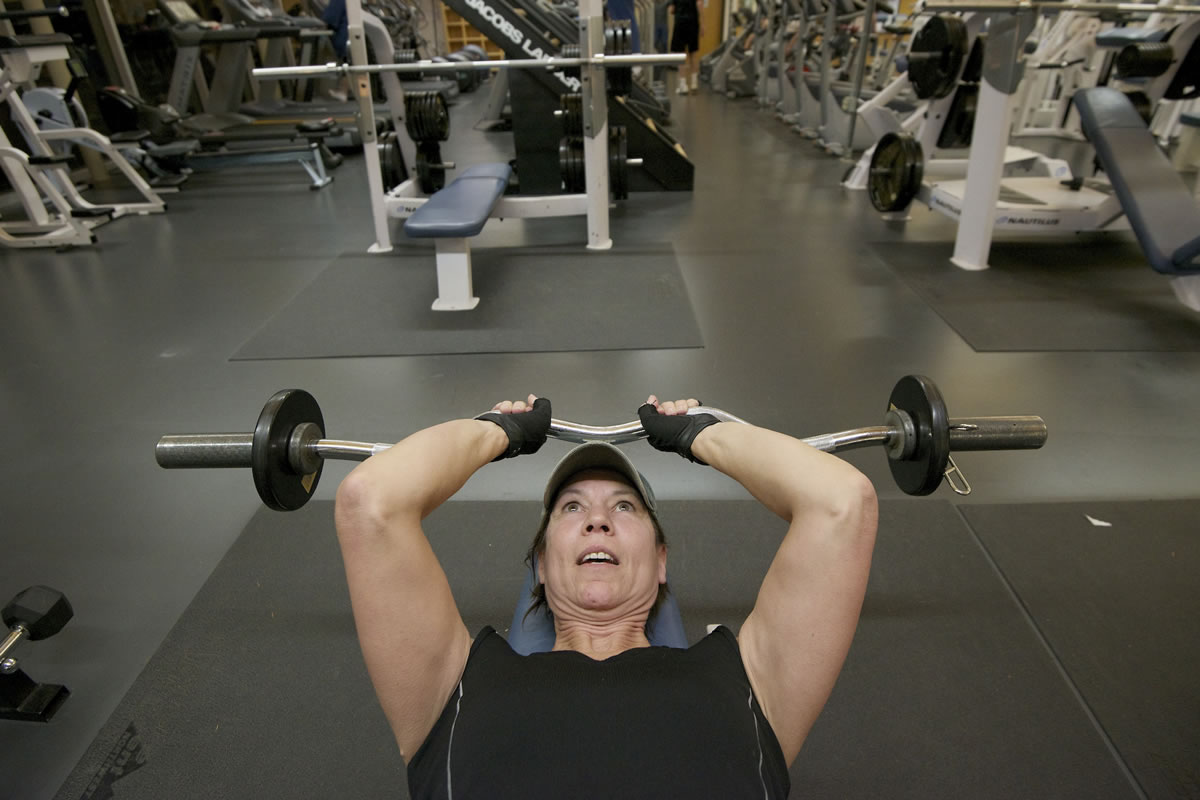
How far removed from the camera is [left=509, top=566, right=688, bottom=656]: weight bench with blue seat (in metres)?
1.14

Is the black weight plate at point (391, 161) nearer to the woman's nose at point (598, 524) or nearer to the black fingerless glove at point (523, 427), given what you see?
the black fingerless glove at point (523, 427)

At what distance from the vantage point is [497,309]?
3064 millimetres

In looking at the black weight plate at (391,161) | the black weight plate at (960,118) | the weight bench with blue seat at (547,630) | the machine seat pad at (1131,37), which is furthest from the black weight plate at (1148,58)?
the black weight plate at (391,161)

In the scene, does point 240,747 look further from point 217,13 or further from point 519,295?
point 217,13

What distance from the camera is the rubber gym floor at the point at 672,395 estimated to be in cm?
132

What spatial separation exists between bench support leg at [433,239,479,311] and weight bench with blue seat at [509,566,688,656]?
2044mm

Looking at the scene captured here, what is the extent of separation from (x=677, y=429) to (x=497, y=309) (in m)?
2.09

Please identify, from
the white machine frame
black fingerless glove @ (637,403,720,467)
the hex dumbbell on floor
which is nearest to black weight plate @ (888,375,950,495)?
black fingerless glove @ (637,403,720,467)

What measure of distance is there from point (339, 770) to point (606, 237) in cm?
317

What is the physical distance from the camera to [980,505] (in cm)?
179

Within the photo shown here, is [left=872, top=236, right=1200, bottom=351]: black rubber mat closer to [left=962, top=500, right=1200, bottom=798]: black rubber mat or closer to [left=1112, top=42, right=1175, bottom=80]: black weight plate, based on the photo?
[left=1112, top=42, right=1175, bottom=80]: black weight plate

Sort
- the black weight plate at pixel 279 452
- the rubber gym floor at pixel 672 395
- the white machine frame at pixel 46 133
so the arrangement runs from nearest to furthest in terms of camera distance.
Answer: the black weight plate at pixel 279 452
the rubber gym floor at pixel 672 395
the white machine frame at pixel 46 133

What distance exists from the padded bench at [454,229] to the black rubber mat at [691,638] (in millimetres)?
1491

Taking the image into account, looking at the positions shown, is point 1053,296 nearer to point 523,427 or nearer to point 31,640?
point 523,427
